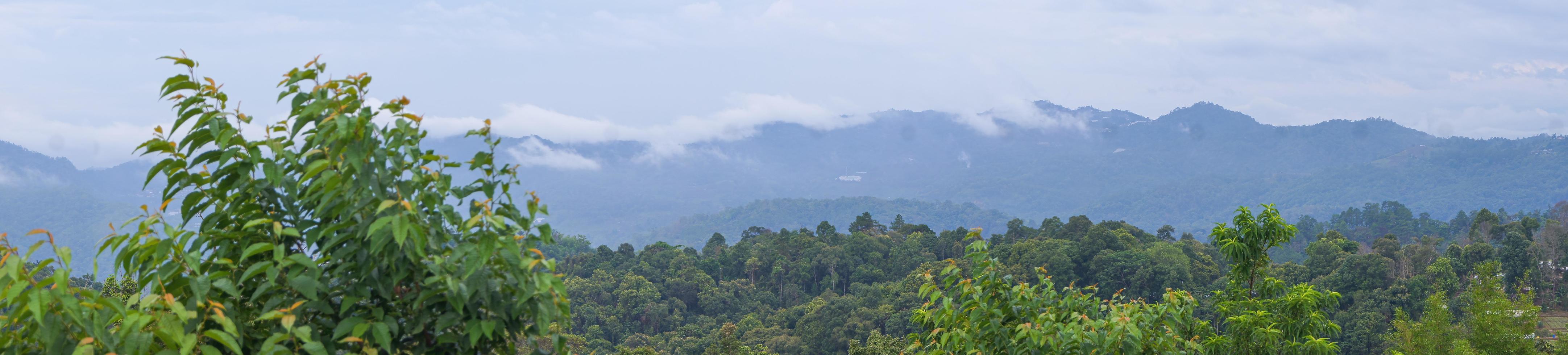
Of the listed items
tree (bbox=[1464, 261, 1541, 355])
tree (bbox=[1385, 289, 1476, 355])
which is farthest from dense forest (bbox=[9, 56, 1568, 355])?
tree (bbox=[1385, 289, 1476, 355])

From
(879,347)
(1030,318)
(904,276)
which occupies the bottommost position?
(904,276)

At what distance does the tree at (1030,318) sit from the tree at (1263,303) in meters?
1.32

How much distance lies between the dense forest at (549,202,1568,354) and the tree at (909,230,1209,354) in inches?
775

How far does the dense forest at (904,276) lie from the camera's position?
118 ft

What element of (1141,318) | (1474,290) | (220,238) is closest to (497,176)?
(220,238)

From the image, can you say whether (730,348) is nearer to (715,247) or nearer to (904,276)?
(904,276)

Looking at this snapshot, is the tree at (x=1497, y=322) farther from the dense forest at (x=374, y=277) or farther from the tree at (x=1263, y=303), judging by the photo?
the tree at (x=1263, y=303)

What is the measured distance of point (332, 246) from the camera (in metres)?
2.29

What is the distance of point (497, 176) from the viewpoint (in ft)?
7.97

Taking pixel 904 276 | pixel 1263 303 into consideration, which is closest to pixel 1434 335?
pixel 1263 303

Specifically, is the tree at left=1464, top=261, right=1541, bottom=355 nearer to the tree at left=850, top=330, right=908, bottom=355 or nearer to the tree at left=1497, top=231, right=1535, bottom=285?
the tree at left=850, top=330, right=908, bottom=355

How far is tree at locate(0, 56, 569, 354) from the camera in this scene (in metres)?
2.10

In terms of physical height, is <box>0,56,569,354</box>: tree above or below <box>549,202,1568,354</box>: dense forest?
above

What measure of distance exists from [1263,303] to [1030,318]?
2.90 m
